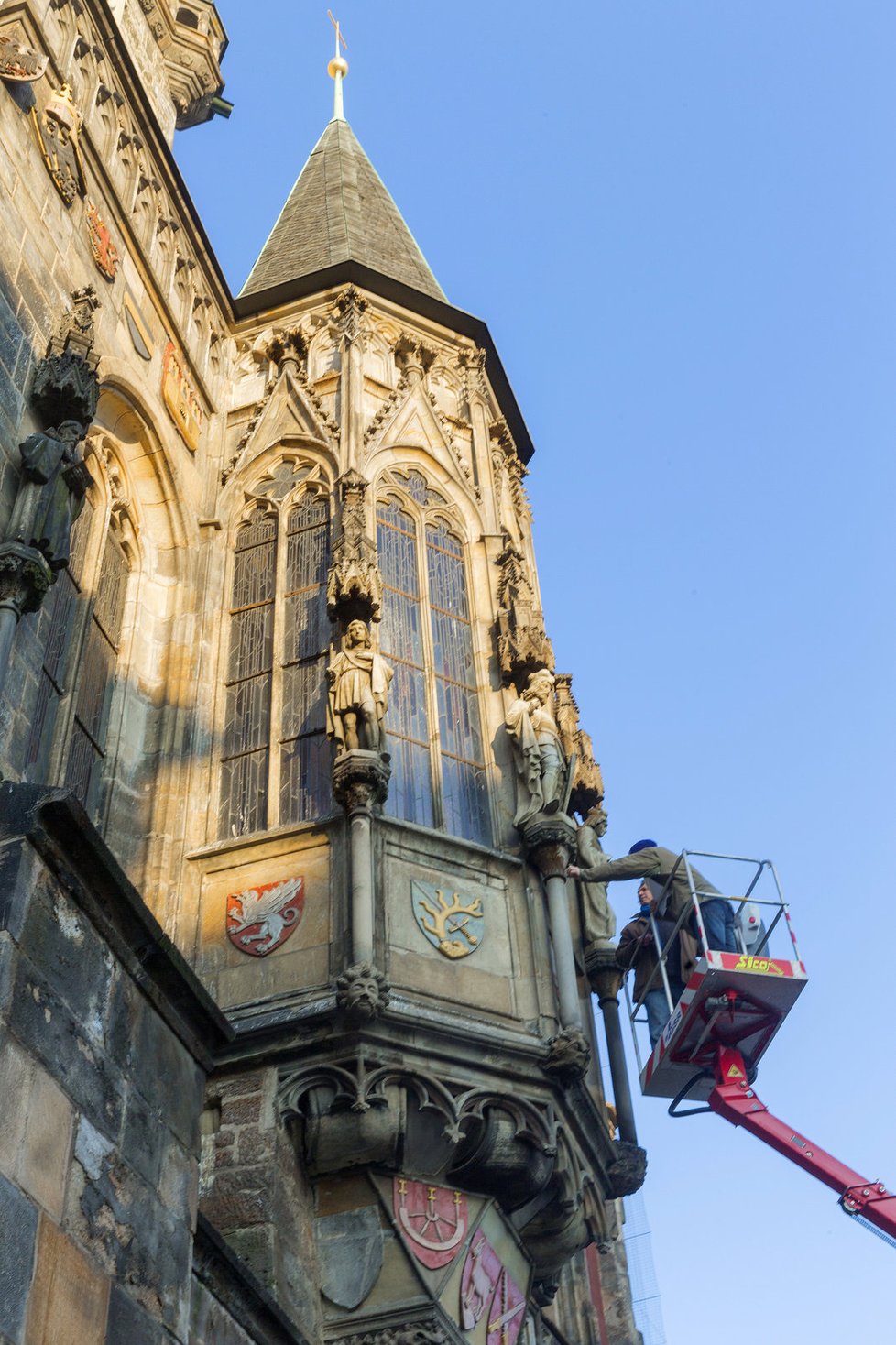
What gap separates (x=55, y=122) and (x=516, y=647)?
5581 mm

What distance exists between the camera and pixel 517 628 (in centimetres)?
1452

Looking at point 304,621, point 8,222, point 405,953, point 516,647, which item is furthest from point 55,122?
point 405,953

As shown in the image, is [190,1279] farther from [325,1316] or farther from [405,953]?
[405,953]

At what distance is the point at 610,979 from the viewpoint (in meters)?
14.2

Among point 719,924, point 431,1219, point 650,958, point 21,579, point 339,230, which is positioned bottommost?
point 431,1219

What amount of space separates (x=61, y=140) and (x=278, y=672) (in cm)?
455

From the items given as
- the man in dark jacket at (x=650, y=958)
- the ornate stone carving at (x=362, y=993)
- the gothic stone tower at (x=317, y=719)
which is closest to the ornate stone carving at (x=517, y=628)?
the gothic stone tower at (x=317, y=719)

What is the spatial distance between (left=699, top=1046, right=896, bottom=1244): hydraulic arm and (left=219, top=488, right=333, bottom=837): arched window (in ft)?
14.2

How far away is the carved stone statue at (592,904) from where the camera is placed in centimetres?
1418

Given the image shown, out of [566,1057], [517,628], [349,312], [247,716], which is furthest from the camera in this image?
[349,312]

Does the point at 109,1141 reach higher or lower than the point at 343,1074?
lower

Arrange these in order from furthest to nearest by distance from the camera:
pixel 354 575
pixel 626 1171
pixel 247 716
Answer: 1. pixel 247 716
2. pixel 354 575
3. pixel 626 1171

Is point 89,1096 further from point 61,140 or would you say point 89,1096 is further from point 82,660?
point 61,140

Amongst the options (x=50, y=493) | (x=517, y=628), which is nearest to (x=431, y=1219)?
(x=517, y=628)
